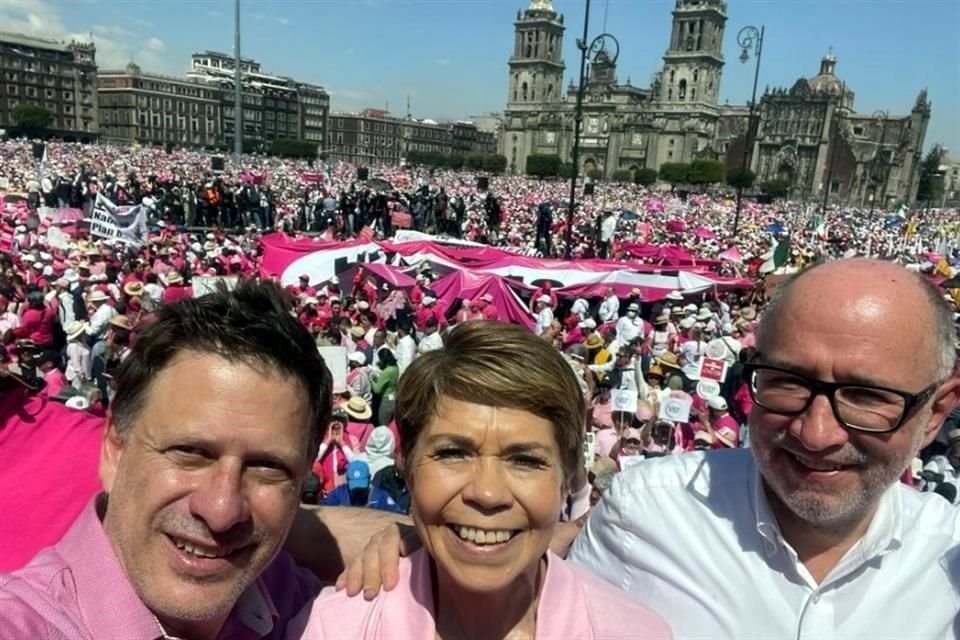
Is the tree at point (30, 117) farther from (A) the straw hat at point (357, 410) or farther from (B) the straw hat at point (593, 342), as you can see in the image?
(A) the straw hat at point (357, 410)

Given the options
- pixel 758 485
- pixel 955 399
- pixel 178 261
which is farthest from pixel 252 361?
pixel 178 261

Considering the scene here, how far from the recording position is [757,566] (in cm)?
183

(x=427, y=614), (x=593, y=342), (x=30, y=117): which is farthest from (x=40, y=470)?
(x=30, y=117)

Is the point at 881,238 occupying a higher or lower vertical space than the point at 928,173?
lower

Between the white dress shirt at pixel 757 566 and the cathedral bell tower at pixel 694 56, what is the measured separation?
102 metres

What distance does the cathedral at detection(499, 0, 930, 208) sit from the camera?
8131cm

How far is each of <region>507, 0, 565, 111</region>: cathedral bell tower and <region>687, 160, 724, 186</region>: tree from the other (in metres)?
37.9

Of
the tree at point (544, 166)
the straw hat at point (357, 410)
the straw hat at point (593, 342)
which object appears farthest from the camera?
the tree at point (544, 166)

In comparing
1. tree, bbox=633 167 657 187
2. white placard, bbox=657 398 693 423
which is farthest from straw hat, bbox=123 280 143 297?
tree, bbox=633 167 657 187

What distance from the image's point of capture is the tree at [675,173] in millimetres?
76938

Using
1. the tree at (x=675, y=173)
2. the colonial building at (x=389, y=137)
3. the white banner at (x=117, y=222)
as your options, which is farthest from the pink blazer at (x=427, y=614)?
the colonial building at (x=389, y=137)

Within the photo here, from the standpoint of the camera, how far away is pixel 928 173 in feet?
250

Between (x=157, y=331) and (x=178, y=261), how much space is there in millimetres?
13918

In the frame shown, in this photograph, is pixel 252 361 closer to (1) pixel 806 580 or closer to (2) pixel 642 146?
(1) pixel 806 580
